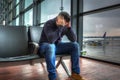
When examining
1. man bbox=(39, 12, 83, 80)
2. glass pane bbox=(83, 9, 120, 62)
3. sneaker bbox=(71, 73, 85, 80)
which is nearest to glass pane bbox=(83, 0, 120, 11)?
glass pane bbox=(83, 9, 120, 62)

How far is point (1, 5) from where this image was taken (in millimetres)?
13617

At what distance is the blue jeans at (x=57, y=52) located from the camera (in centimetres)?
183

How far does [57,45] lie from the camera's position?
219cm

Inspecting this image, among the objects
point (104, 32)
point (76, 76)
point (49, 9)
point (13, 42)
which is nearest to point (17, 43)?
point (13, 42)

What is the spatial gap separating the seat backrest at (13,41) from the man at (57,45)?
0.51 meters

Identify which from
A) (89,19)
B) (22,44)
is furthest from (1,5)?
(22,44)

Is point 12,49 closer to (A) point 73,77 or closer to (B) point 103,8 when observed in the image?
(A) point 73,77

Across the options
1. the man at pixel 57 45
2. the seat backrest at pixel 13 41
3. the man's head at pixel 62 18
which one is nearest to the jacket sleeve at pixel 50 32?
the man at pixel 57 45

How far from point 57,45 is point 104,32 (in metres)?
1.94

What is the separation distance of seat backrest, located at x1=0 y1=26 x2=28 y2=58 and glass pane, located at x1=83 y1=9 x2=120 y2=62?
198cm

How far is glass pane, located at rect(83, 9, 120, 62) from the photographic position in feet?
11.3

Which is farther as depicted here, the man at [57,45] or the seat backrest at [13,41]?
the seat backrest at [13,41]

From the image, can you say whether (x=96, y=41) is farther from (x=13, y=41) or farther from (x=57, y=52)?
(x=13, y=41)

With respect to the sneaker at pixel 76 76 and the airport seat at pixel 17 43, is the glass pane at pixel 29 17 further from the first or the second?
the sneaker at pixel 76 76
